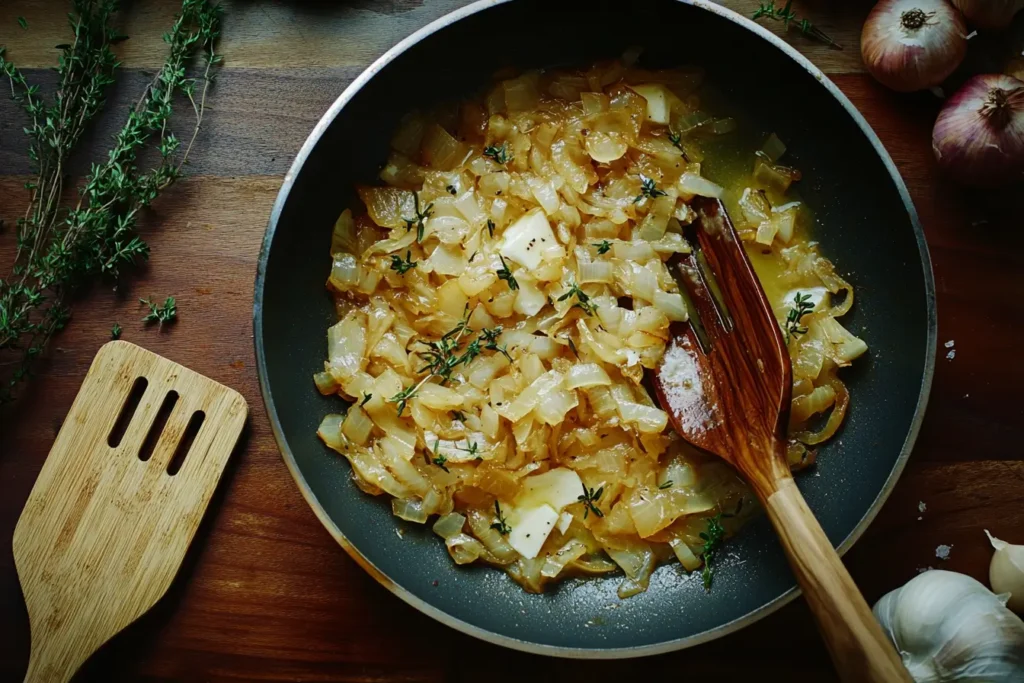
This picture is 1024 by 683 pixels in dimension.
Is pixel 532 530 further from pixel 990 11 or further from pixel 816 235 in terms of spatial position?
pixel 990 11

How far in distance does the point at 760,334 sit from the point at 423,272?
0.99 m

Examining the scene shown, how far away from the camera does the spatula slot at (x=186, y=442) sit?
2432mm

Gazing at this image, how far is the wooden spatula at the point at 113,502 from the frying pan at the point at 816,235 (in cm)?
37

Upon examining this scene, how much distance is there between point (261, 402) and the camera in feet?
8.04

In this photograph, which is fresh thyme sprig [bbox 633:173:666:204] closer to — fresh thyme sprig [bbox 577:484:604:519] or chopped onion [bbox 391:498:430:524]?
fresh thyme sprig [bbox 577:484:604:519]

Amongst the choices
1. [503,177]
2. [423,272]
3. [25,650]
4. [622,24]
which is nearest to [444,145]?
[503,177]

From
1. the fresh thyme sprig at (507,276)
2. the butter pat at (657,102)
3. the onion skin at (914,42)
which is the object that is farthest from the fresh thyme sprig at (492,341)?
the onion skin at (914,42)

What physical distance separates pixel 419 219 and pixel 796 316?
1128mm

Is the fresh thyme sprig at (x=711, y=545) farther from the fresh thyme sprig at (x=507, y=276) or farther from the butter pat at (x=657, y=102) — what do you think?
the butter pat at (x=657, y=102)

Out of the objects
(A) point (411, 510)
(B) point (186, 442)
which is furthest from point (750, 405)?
(B) point (186, 442)

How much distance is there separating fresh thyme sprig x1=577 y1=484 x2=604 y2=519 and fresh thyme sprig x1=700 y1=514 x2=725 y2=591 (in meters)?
0.31

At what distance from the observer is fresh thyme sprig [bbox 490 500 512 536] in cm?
225

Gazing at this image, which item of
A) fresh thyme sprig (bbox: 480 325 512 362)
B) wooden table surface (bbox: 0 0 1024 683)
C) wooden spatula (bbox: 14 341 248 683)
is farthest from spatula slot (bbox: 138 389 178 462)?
fresh thyme sprig (bbox: 480 325 512 362)

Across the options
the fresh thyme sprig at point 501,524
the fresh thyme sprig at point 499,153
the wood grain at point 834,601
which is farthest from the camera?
the fresh thyme sprig at point 499,153
